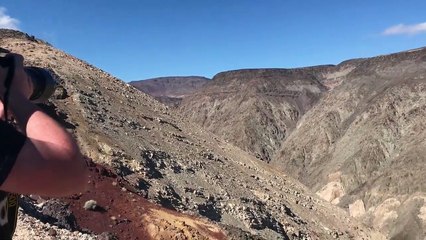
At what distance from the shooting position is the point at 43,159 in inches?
→ 58.7

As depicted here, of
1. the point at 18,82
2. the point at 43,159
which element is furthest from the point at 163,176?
the point at 43,159

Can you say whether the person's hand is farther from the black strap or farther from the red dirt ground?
the red dirt ground

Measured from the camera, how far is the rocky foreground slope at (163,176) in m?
14.0

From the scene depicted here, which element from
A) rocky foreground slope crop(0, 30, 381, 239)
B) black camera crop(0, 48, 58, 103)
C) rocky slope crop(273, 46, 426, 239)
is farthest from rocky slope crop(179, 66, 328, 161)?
black camera crop(0, 48, 58, 103)

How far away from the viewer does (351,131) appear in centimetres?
7381

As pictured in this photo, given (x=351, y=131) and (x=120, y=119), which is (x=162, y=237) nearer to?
(x=120, y=119)

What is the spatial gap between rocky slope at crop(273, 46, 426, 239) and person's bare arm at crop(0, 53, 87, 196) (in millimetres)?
50361

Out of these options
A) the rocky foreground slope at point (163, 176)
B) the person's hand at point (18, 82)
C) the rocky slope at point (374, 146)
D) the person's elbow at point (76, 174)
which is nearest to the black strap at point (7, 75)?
the person's hand at point (18, 82)

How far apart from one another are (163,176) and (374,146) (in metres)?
51.5

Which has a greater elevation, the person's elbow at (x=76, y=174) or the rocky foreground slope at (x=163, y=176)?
the person's elbow at (x=76, y=174)

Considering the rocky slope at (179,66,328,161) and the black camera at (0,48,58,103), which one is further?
the rocky slope at (179,66,328,161)

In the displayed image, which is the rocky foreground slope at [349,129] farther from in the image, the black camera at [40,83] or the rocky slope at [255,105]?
the black camera at [40,83]

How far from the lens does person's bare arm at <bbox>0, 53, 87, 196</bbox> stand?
4.87ft

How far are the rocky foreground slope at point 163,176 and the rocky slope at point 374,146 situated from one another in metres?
28.2
